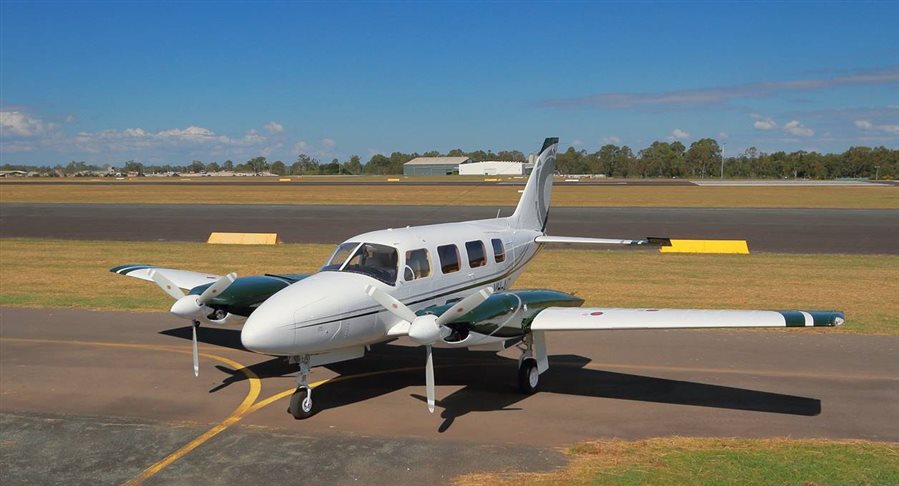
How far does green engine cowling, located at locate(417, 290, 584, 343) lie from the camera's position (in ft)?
38.0

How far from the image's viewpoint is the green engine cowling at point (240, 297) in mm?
13359

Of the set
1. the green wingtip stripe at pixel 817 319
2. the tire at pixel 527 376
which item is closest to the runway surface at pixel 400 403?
the tire at pixel 527 376

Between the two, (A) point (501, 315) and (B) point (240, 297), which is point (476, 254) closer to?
(A) point (501, 315)

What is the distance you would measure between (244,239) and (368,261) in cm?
2717

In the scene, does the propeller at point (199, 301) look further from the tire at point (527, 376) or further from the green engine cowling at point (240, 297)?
the tire at point (527, 376)

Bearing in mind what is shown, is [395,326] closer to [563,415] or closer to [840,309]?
[563,415]

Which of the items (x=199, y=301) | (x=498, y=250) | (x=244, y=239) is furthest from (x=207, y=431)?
(x=244, y=239)

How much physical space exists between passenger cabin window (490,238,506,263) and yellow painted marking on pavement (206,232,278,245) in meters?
23.7

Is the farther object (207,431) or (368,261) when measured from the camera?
(368,261)

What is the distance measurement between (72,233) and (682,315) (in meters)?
41.8

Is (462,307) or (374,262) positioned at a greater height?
(374,262)

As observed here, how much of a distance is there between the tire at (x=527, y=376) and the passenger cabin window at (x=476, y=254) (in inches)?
113

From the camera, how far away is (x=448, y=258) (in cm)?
1424

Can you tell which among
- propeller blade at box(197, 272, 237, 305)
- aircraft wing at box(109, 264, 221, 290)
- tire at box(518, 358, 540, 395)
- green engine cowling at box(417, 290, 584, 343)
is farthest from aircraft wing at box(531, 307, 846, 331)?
aircraft wing at box(109, 264, 221, 290)
